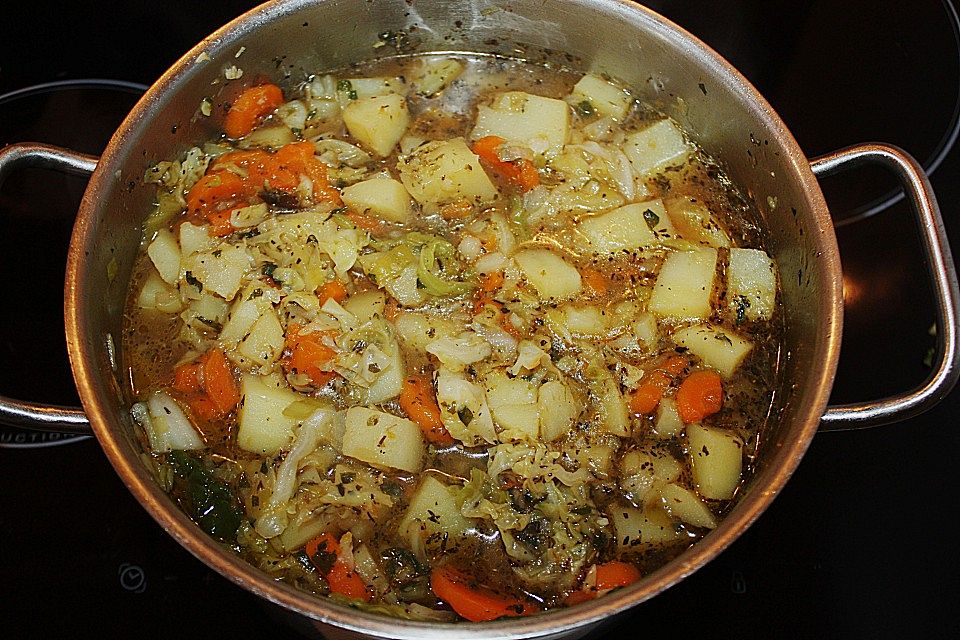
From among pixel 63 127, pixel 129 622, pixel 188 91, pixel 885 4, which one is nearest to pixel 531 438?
pixel 129 622

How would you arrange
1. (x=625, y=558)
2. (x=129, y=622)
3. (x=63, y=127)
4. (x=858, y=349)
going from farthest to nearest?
(x=63, y=127) → (x=858, y=349) → (x=129, y=622) → (x=625, y=558)

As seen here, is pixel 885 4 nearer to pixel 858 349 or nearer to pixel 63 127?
pixel 858 349

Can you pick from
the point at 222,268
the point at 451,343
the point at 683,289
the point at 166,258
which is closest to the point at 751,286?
the point at 683,289

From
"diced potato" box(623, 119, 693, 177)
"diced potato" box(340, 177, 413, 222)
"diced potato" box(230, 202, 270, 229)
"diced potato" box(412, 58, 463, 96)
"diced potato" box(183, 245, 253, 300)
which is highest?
"diced potato" box(412, 58, 463, 96)

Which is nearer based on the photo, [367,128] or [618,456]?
[618,456]

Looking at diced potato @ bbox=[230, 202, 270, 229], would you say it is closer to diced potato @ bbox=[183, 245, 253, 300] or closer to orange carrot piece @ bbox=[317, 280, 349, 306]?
diced potato @ bbox=[183, 245, 253, 300]

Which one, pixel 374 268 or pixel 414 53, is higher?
pixel 414 53

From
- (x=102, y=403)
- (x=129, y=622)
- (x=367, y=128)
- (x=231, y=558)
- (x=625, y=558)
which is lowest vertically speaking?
(x=129, y=622)

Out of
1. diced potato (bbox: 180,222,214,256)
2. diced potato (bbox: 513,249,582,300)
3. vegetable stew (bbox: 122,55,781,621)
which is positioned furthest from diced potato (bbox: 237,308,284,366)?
diced potato (bbox: 513,249,582,300)
